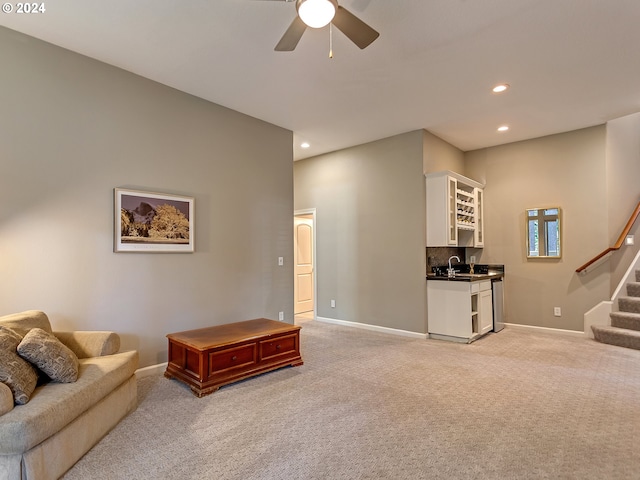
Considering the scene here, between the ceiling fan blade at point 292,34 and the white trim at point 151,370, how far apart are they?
10.3ft

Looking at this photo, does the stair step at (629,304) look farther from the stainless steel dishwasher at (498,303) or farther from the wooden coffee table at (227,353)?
the wooden coffee table at (227,353)

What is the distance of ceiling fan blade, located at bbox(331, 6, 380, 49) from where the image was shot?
1981 mm

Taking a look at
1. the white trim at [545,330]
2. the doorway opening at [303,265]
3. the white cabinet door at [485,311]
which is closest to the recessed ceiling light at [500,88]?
the white cabinet door at [485,311]

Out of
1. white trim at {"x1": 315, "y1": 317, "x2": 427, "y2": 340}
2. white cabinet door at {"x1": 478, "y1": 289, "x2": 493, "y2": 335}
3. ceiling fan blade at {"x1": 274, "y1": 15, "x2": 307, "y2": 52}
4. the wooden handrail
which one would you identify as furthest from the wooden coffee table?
the wooden handrail

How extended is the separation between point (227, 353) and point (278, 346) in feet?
2.02

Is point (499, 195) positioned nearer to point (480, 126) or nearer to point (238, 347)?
point (480, 126)

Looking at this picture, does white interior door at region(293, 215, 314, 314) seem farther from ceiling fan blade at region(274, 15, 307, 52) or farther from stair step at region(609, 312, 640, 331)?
stair step at region(609, 312, 640, 331)

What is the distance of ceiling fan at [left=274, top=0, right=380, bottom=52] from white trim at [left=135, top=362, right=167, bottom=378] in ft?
10.3

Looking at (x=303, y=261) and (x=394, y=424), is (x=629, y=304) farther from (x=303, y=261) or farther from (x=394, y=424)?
(x=303, y=261)

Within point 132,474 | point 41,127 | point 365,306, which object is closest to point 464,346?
point 365,306

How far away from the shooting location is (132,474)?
193cm

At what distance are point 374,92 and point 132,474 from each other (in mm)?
3853

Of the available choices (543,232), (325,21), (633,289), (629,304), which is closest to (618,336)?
(629,304)

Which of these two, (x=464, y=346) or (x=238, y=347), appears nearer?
(x=238, y=347)
